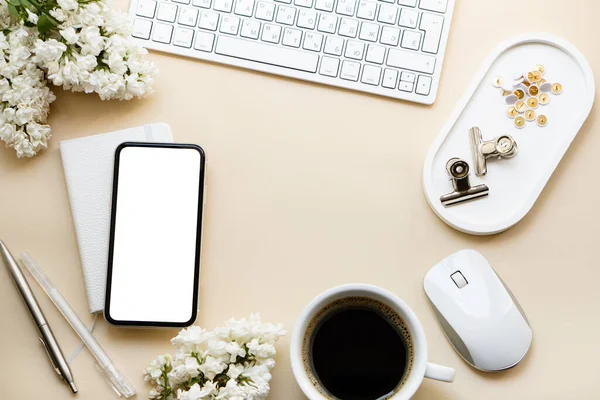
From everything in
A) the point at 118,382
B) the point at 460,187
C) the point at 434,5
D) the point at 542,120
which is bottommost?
the point at 118,382

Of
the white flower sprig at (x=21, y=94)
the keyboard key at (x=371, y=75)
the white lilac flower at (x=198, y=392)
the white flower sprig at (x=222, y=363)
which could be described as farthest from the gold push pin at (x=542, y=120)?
the white flower sprig at (x=21, y=94)

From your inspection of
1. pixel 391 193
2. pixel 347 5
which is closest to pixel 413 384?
pixel 391 193

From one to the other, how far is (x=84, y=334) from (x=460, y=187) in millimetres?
509

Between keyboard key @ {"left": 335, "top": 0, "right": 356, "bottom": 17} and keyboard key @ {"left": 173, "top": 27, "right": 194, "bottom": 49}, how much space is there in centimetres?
19

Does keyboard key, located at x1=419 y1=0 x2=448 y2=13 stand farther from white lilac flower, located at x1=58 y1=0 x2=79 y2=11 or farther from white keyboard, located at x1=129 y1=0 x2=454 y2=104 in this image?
white lilac flower, located at x1=58 y1=0 x2=79 y2=11

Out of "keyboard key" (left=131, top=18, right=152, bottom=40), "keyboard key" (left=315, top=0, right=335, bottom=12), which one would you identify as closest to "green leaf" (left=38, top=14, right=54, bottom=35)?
"keyboard key" (left=131, top=18, right=152, bottom=40)

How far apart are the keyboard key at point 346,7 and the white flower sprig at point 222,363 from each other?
398 millimetres

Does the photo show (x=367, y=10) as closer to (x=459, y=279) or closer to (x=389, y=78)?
(x=389, y=78)

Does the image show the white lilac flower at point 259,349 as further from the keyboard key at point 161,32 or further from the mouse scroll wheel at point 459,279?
the keyboard key at point 161,32

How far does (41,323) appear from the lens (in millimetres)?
837

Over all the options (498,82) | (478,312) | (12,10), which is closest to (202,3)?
(12,10)

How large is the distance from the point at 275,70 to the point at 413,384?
421mm

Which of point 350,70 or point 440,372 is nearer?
point 440,372

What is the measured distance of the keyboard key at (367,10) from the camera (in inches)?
33.4
